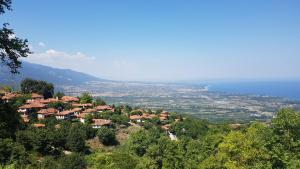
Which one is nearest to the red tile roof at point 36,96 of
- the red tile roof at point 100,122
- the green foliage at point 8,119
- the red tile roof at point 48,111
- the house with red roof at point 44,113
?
the red tile roof at point 48,111

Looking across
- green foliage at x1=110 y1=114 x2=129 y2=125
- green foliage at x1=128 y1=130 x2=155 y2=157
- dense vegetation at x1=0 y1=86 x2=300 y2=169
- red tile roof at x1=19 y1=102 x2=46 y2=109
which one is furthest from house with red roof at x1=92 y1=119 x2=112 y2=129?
red tile roof at x1=19 y1=102 x2=46 y2=109

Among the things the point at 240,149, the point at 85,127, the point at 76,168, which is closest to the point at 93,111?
the point at 85,127

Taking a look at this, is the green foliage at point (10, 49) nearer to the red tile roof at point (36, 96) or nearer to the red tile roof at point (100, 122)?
the red tile roof at point (100, 122)

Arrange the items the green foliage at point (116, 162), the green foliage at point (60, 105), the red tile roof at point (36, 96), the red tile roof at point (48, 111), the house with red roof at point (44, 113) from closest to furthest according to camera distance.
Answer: the green foliage at point (116, 162), the house with red roof at point (44, 113), the red tile roof at point (48, 111), the green foliage at point (60, 105), the red tile roof at point (36, 96)

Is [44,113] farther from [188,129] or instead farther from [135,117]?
[188,129]

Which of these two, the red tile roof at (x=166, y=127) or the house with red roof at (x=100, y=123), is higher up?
the house with red roof at (x=100, y=123)

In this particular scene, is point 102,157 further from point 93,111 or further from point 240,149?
point 93,111
